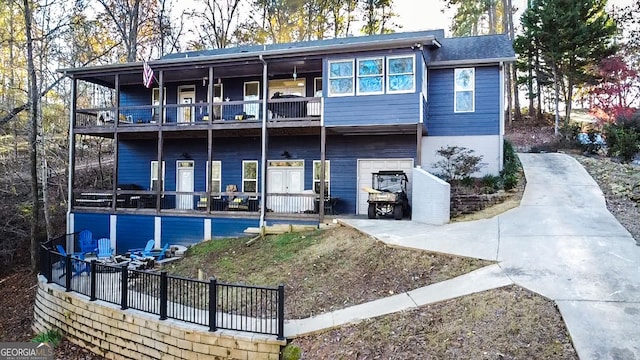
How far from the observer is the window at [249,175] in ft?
54.9

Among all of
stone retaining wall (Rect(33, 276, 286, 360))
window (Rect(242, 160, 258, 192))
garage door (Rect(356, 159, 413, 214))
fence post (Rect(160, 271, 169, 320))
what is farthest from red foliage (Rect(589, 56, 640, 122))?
fence post (Rect(160, 271, 169, 320))

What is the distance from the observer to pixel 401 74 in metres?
12.9

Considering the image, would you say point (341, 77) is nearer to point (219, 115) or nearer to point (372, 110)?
point (372, 110)

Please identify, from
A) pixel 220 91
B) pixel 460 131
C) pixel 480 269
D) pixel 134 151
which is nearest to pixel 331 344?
pixel 480 269

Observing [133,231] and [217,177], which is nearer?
[133,231]

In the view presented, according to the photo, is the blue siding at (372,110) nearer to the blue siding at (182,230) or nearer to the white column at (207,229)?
the white column at (207,229)

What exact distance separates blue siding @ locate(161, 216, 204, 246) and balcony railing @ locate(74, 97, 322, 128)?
3.58m

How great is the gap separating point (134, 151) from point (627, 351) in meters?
18.5

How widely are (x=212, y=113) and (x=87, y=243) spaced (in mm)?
6747

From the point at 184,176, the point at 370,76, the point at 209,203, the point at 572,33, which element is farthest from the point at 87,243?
the point at 572,33

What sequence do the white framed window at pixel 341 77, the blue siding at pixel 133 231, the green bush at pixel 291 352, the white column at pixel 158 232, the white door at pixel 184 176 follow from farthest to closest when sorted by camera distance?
1. the white door at pixel 184 176
2. the blue siding at pixel 133 231
3. the white column at pixel 158 232
4. the white framed window at pixel 341 77
5. the green bush at pixel 291 352

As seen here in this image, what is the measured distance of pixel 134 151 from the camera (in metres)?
18.3

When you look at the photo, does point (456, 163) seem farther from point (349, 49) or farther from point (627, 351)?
point (627, 351)

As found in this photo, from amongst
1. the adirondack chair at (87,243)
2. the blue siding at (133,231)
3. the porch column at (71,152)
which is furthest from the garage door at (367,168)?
the porch column at (71,152)
